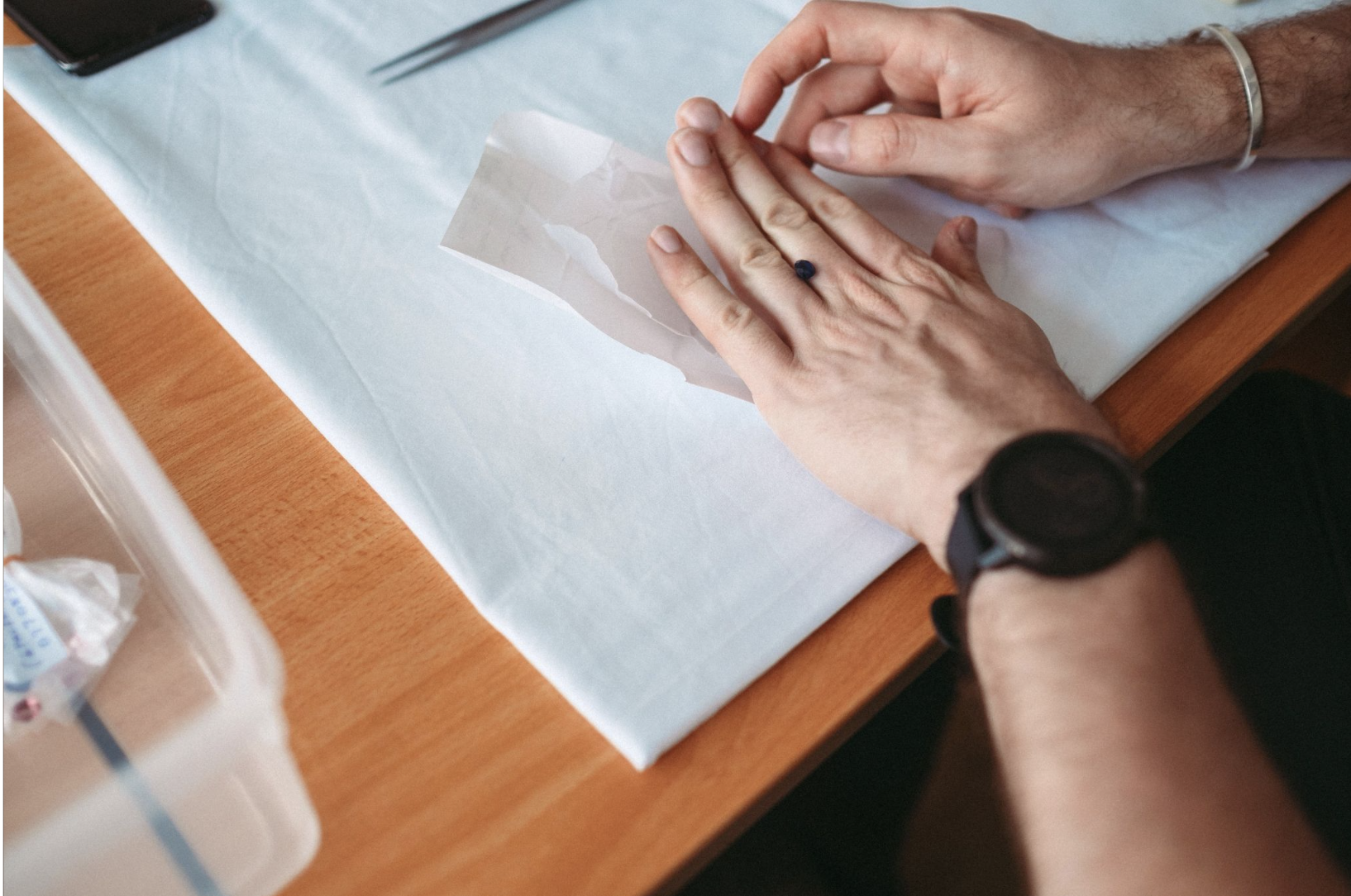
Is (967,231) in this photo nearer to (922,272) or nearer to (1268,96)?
(922,272)

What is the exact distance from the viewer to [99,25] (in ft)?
2.41

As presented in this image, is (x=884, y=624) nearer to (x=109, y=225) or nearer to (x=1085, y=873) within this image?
(x=1085, y=873)

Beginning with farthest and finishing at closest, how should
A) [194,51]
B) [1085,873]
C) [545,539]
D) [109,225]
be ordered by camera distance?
[194,51]
[109,225]
[545,539]
[1085,873]

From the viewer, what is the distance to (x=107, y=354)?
1.82 feet

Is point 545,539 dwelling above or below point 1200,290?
below

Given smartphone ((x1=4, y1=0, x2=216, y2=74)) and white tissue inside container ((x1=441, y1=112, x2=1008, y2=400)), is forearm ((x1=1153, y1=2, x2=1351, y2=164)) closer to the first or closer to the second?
white tissue inside container ((x1=441, y1=112, x2=1008, y2=400))

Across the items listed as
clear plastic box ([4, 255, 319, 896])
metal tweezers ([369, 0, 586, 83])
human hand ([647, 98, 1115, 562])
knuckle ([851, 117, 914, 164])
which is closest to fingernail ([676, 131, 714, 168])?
human hand ([647, 98, 1115, 562])

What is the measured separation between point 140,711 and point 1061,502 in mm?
430

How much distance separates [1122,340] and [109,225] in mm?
666

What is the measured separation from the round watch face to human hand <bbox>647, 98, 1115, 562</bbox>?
0.03 metres

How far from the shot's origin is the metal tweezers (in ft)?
2.40

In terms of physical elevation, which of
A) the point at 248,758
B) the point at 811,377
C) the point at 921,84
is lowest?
the point at 248,758

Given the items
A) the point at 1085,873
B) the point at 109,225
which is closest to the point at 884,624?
the point at 1085,873

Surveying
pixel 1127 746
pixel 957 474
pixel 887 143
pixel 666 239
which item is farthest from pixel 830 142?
pixel 1127 746
